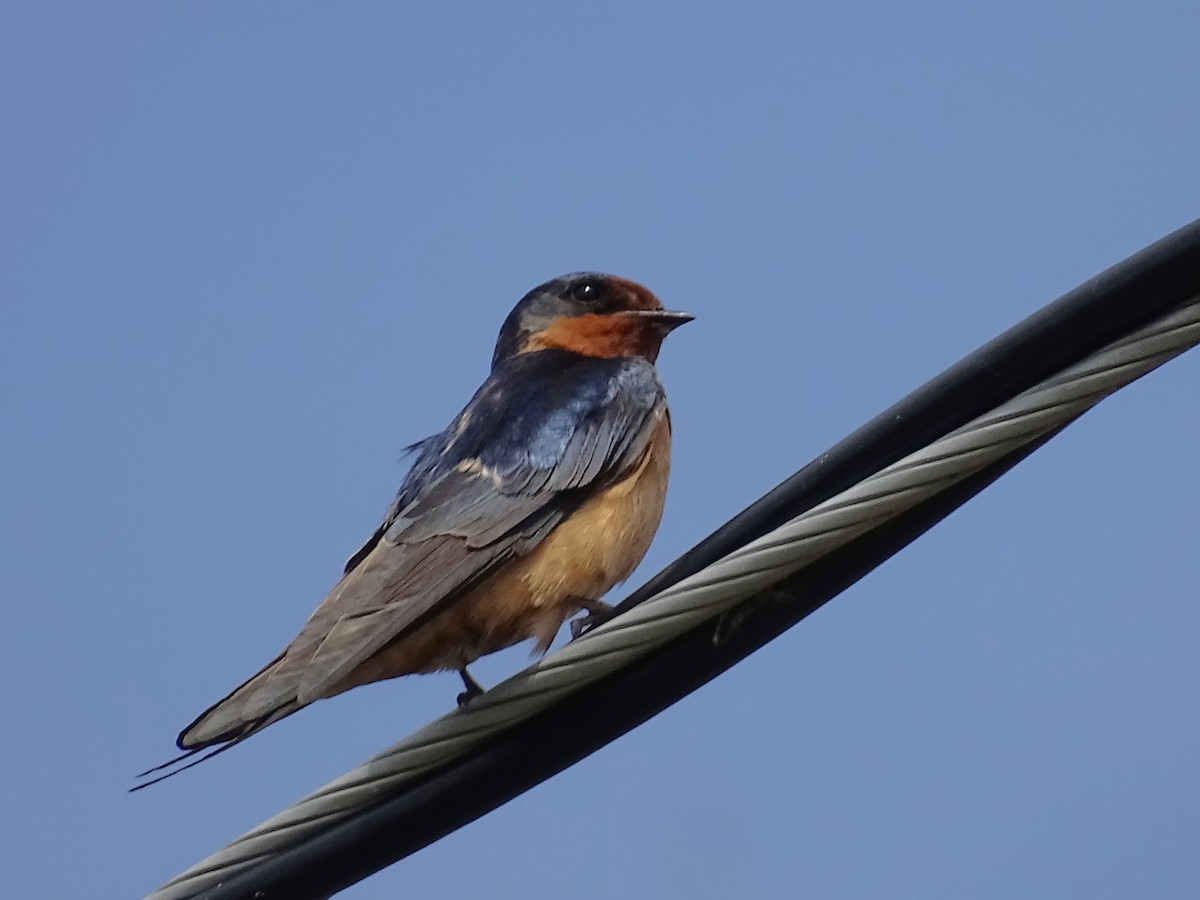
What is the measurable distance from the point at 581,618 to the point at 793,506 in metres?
1.78

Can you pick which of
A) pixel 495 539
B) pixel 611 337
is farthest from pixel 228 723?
pixel 611 337

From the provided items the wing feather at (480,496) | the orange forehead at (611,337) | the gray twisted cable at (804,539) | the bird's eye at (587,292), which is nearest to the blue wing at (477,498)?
the wing feather at (480,496)

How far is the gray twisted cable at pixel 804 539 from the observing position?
258cm

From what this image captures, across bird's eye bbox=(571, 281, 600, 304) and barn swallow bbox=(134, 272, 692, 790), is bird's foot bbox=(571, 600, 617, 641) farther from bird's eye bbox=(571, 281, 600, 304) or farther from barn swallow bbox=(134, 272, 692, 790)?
bird's eye bbox=(571, 281, 600, 304)

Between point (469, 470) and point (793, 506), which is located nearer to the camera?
point (793, 506)

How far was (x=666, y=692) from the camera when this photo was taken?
9.29ft

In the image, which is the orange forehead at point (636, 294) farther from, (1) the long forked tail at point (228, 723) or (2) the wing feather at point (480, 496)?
(1) the long forked tail at point (228, 723)

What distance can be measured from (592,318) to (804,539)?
331 centimetres

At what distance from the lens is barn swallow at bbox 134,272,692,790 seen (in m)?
3.75

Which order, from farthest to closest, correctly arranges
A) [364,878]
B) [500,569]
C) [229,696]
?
[500,569] < [229,696] < [364,878]

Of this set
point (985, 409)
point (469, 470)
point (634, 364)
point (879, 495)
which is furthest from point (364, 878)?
point (634, 364)

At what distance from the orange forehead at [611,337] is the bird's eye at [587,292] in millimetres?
71

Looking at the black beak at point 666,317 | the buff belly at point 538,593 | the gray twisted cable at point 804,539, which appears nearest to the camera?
the gray twisted cable at point 804,539

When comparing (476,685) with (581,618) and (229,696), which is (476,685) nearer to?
(581,618)
